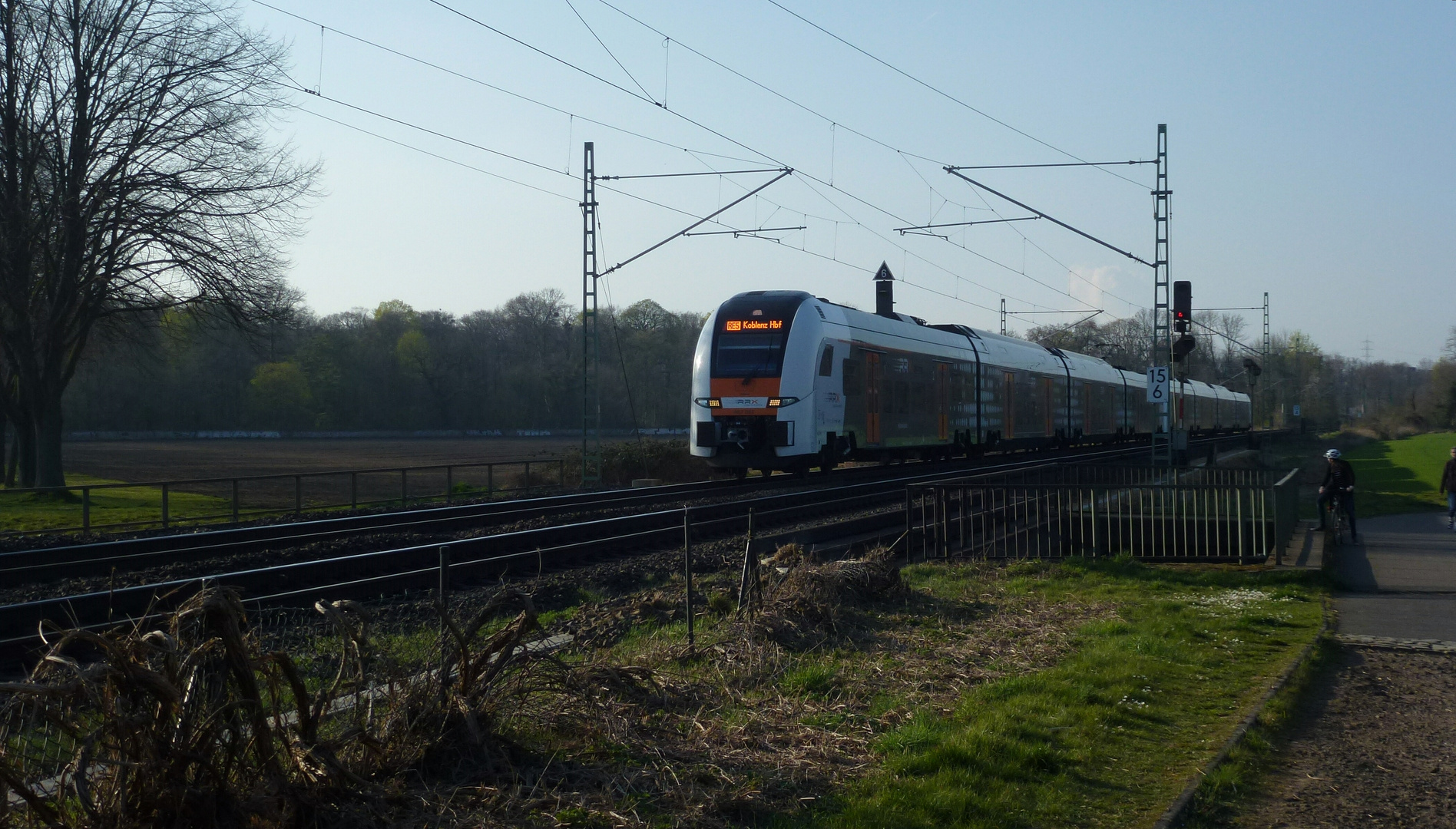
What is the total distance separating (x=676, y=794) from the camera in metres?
4.68

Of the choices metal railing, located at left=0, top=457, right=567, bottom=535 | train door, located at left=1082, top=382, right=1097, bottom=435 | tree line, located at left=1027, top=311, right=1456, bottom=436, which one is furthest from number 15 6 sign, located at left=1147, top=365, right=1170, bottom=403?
tree line, located at left=1027, top=311, right=1456, bottom=436

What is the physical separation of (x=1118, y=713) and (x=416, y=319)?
113908mm

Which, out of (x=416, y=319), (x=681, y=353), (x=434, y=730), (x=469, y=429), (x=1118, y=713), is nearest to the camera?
(x=434, y=730)

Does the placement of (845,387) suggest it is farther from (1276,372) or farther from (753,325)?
(1276,372)

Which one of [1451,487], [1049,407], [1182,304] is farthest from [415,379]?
[1451,487]

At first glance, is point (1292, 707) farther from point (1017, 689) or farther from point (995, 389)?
point (995, 389)

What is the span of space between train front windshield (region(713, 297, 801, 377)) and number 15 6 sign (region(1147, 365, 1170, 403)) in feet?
26.2

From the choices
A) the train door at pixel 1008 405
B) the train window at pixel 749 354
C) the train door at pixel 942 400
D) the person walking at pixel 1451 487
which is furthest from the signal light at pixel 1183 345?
the train door at pixel 1008 405

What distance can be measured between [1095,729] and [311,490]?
3248 cm

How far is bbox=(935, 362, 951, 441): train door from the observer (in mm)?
30047

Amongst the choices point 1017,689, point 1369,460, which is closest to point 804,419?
point 1017,689

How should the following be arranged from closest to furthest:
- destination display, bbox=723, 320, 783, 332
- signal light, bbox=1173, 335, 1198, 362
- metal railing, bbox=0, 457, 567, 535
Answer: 1. metal railing, bbox=0, 457, 567, 535
2. signal light, bbox=1173, 335, 1198, 362
3. destination display, bbox=723, 320, 783, 332

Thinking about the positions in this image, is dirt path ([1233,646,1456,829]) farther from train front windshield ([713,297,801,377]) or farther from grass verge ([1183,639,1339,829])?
train front windshield ([713,297,801,377])

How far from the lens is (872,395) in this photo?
1032 inches
